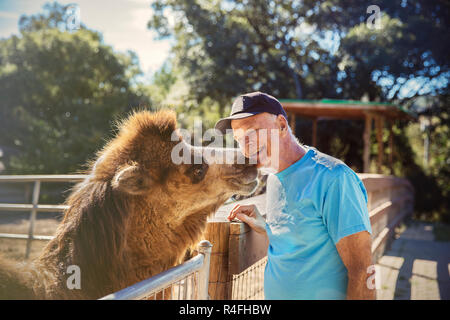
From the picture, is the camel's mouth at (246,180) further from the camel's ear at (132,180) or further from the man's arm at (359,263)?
the man's arm at (359,263)

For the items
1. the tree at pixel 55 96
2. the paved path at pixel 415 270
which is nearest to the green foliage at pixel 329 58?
the tree at pixel 55 96

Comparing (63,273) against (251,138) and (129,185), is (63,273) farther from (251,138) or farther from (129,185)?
(251,138)

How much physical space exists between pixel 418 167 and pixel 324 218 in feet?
61.4

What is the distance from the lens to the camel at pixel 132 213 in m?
2.27

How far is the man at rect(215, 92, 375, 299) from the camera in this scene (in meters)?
1.66

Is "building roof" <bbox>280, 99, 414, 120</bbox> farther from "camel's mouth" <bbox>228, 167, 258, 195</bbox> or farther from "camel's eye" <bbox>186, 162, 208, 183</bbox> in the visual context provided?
"camel's eye" <bbox>186, 162, 208, 183</bbox>

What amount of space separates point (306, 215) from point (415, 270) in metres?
6.03

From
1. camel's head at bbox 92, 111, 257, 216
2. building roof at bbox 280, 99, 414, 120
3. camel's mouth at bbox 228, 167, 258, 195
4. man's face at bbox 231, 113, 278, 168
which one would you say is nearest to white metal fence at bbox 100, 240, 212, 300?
man's face at bbox 231, 113, 278, 168

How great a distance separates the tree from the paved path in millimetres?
14121

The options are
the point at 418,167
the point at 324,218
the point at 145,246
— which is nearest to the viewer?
the point at 324,218

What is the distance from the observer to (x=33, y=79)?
755 inches

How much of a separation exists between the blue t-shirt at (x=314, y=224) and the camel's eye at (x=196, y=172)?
2.95 ft
